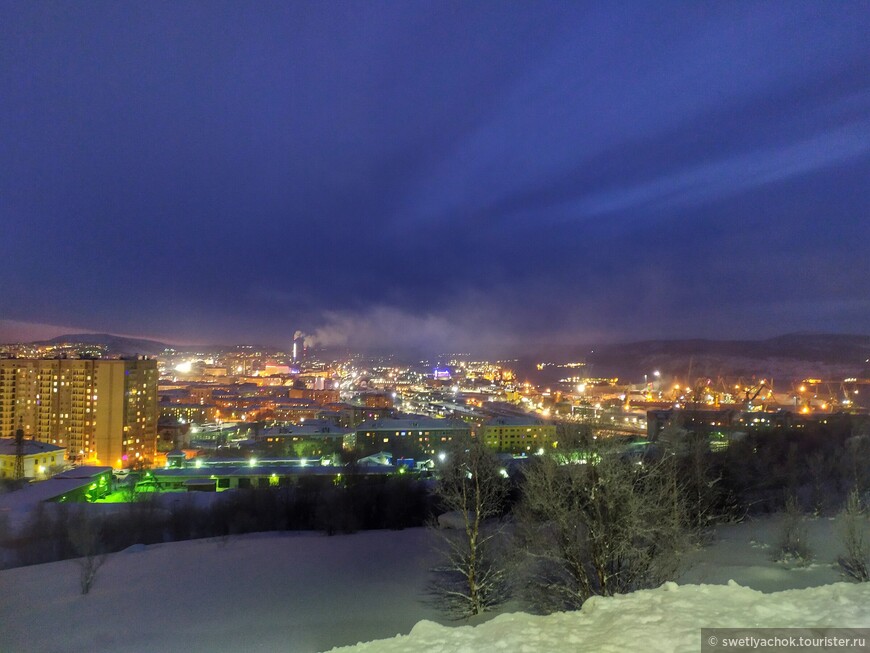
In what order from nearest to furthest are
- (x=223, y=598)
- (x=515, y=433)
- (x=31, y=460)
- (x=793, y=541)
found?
(x=223, y=598) → (x=793, y=541) → (x=31, y=460) → (x=515, y=433)

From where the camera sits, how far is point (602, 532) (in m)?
5.75

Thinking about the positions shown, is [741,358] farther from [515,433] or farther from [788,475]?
[788,475]

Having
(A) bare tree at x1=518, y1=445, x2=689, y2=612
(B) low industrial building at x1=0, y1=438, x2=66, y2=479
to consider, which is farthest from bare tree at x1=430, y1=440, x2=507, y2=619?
(B) low industrial building at x1=0, y1=438, x2=66, y2=479

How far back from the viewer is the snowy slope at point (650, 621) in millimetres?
3664

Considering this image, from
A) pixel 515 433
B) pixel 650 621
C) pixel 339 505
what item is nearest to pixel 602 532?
pixel 650 621

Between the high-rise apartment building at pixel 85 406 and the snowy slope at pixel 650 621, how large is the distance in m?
29.8

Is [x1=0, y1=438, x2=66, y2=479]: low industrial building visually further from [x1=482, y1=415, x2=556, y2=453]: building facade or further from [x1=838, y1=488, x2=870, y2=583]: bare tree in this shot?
[x1=838, y1=488, x2=870, y2=583]: bare tree

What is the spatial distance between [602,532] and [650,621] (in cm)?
186

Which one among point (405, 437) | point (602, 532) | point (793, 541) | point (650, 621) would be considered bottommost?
point (793, 541)

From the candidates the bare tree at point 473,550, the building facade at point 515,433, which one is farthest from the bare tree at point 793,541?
the building facade at point 515,433

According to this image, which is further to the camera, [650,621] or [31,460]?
[31,460]

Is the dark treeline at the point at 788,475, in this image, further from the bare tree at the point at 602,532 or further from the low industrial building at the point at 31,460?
the low industrial building at the point at 31,460

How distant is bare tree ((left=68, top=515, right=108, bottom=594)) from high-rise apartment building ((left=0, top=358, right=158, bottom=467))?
17.9 meters

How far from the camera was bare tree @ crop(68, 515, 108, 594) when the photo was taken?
9.61 metres
